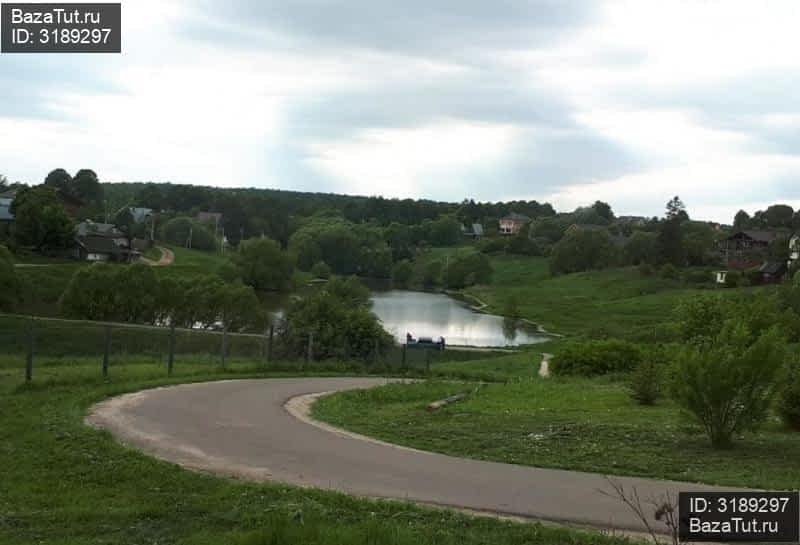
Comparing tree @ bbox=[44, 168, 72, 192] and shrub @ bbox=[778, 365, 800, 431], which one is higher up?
tree @ bbox=[44, 168, 72, 192]

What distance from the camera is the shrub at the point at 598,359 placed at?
2995 centimetres

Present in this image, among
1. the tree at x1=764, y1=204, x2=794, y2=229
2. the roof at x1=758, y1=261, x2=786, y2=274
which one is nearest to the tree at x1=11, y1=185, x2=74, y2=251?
the roof at x1=758, y1=261, x2=786, y2=274

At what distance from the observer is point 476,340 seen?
210 feet

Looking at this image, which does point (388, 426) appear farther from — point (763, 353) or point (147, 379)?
point (147, 379)

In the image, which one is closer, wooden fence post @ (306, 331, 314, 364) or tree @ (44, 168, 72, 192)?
wooden fence post @ (306, 331, 314, 364)

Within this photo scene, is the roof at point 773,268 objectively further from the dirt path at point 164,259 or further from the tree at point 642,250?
the dirt path at point 164,259

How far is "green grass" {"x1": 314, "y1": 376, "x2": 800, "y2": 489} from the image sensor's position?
11188 mm

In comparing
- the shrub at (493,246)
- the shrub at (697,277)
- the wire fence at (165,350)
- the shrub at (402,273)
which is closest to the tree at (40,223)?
the wire fence at (165,350)

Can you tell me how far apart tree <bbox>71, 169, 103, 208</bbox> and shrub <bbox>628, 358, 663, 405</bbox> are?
475 ft

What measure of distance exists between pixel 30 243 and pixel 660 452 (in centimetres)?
8920

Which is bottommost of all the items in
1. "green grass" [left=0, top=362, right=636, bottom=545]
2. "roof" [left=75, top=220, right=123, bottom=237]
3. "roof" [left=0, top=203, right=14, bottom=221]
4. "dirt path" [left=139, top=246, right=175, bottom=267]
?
"dirt path" [left=139, top=246, right=175, bottom=267]

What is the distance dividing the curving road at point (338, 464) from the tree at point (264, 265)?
7924 cm

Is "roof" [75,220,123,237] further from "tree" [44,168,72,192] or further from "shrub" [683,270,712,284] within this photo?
"shrub" [683,270,712,284]

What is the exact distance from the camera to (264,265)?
319ft
